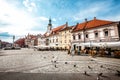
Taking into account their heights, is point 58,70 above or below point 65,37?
below

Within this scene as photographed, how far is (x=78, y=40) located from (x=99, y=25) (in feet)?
34.1

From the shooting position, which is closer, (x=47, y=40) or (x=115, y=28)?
(x=115, y=28)

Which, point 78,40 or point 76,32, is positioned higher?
point 76,32

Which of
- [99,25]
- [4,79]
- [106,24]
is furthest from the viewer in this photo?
[99,25]

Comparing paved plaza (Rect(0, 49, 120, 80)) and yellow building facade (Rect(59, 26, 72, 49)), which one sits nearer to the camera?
paved plaza (Rect(0, 49, 120, 80))

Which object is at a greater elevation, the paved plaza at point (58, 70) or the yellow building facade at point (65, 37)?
the yellow building facade at point (65, 37)

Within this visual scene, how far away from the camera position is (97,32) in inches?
1371

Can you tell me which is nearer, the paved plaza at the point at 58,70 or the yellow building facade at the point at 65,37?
the paved plaza at the point at 58,70

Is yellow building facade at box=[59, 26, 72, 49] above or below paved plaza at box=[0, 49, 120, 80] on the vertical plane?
above

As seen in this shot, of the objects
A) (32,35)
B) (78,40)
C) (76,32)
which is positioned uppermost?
(32,35)

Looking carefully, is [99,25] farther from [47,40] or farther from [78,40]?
[47,40]

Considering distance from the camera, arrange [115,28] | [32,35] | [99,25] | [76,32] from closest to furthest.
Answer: [115,28]
[99,25]
[76,32]
[32,35]

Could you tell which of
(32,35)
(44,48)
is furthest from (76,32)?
(32,35)

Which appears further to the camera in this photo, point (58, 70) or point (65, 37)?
point (65, 37)
